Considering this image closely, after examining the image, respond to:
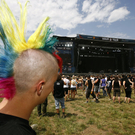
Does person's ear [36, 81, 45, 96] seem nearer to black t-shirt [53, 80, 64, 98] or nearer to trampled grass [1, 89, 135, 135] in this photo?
trampled grass [1, 89, 135, 135]

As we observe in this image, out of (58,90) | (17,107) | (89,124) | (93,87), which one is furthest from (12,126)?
(93,87)

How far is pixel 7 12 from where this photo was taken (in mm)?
856

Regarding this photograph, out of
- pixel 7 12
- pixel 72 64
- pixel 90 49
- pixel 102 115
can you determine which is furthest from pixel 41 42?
pixel 90 49

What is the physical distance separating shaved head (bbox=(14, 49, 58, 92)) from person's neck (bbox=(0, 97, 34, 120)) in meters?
0.08

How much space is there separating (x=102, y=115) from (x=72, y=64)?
17549 mm

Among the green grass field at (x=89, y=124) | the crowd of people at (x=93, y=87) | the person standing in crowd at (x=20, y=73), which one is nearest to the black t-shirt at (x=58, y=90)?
the crowd of people at (x=93, y=87)

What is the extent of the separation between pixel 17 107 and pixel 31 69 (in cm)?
28

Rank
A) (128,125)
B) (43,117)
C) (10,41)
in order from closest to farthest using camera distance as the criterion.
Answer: (10,41)
(128,125)
(43,117)

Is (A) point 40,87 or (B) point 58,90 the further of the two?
(B) point 58,90

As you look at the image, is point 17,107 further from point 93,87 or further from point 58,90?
point 93,87

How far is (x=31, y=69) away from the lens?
76 cm

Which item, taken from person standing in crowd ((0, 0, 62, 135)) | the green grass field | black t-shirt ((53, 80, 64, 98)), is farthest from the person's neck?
black t-shirt ((53, 80, 64, 98))

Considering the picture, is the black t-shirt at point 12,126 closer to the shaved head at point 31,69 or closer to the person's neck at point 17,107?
the person's neck at point 17,107

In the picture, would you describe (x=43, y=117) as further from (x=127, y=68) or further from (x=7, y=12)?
(x=127, y=68)
